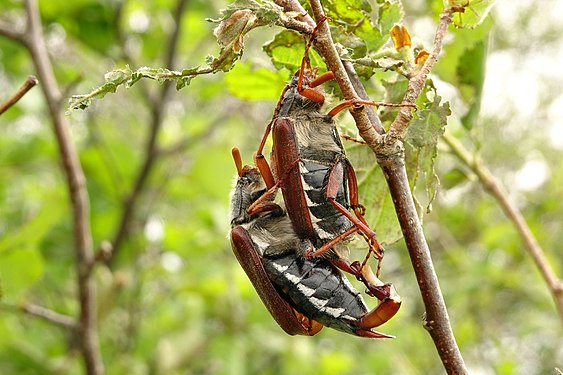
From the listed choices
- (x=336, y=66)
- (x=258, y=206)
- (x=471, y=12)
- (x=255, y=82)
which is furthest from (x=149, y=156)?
(x=336, y=66)

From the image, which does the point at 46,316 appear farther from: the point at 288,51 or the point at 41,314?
the point at 288,51

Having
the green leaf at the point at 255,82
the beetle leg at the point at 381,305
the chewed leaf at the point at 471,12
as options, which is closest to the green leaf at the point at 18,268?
the green leaf at the point at 255,82

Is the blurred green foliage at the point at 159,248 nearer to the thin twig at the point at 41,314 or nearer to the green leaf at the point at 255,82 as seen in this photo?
the thin twig at the point at 41,314

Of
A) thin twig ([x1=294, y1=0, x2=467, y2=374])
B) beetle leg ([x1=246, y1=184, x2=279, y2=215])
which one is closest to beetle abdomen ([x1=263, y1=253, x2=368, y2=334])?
beetle leg ([x1=246, y1=184, x2=279, y2=215])

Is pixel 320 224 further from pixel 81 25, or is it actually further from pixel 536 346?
pixel 536 346

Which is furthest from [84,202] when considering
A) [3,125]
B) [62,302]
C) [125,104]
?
[125,104]
